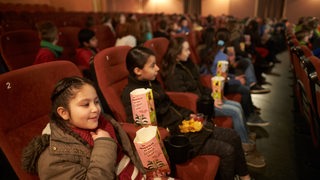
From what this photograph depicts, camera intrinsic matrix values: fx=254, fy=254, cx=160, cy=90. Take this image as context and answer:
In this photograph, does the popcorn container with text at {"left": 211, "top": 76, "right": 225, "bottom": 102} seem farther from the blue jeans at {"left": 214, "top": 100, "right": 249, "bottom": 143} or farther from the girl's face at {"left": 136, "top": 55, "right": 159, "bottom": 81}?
the girl's face at {"left": 136, "top": 55, "right": 159, "bottom": 81}

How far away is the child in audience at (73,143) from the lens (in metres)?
0.92

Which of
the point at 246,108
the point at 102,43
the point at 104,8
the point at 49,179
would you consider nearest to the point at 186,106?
the point at 246,108

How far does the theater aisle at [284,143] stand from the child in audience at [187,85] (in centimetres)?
15

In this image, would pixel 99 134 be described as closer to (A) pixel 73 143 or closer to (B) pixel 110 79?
(A) pixel 73 143

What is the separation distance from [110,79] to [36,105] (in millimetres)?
590

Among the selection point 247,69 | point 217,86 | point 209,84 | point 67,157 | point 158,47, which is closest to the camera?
point 67,157

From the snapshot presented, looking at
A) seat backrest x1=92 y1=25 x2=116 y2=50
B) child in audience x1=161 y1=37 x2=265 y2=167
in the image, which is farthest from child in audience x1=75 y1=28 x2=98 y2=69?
child in audience x1=161 y1=37 x2=265 y2=167

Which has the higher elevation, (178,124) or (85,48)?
(85,48)

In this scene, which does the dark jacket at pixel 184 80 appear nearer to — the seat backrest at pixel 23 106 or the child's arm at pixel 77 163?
the seat backrest at pixel 23 106

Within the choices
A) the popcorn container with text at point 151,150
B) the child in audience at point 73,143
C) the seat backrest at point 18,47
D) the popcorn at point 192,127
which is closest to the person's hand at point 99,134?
the child in audience at point 73,143

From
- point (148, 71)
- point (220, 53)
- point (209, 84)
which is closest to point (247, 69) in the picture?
point (220, 53)

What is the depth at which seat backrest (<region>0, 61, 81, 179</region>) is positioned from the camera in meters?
0.97

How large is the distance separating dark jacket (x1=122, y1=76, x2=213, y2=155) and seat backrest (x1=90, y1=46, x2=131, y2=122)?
5cm

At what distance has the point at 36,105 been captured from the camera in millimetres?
1114
